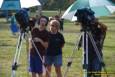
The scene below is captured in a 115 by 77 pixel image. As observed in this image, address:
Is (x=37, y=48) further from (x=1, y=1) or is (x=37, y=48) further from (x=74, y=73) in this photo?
(x=74, y=73)

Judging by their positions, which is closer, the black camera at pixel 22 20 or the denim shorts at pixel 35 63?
the black camera at pixel 22 20

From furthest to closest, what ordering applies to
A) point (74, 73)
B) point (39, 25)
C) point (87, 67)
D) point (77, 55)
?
point (77, 55), point (74, 73), point (39, 25), point (87, 67)

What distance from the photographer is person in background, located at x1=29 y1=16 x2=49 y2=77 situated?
12.1 metres

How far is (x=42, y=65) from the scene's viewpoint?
1253 centimetres

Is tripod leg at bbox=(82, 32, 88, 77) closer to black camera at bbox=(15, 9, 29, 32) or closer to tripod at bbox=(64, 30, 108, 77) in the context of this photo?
tripod at bbox=(64, 30, 108, 77)

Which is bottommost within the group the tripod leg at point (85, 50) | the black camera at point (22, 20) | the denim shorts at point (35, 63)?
the denim shorts at point (35, 63)

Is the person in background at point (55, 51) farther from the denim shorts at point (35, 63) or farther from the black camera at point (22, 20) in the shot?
the black camera at point (22, 20)

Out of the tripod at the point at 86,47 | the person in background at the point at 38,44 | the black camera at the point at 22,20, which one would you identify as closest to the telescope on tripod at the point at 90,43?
the tripod at the point at 86,47

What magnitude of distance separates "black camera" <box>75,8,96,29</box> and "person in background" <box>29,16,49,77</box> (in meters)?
0.95

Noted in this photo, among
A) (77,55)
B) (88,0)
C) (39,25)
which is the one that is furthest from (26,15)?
(77,55)

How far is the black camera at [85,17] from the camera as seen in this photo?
11.4 metres

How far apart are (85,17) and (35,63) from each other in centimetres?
186

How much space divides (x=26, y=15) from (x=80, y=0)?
130 cm

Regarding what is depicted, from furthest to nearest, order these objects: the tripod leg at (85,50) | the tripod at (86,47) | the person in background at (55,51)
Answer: the person in background at (55,51), the tripod at (86,47), the tripod leg at (85,50)
